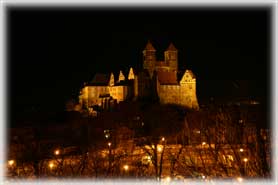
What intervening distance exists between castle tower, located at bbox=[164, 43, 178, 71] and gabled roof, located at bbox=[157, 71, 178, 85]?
1396 mm

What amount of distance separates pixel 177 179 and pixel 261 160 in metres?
3.39

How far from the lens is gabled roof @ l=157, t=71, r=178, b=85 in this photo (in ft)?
119

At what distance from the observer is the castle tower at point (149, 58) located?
38025 millimetres

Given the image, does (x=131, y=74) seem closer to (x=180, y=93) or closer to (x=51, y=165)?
(x=180, y=93)

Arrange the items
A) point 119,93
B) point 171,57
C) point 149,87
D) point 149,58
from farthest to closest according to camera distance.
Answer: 1. point 171,57
2. point 149,58
3. point 149,87
4. point 119,93

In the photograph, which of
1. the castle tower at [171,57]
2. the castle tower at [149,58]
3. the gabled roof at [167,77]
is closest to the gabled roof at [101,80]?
the castle tower at [149,58]

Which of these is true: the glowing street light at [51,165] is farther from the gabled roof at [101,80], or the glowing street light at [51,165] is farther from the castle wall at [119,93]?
the gabled roof at [101,80]

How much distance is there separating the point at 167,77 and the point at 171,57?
339cm

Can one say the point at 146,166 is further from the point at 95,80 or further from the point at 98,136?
the point at 95,80

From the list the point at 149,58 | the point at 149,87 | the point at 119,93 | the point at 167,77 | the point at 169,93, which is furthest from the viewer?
the point at 149,58

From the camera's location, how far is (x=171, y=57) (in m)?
39.5

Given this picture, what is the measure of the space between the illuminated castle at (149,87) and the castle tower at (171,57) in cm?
13

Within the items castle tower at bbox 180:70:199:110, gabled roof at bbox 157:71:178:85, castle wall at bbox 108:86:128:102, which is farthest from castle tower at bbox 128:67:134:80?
castle tower at bbox 180:70:199:110

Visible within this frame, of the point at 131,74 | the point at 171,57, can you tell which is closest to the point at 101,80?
the point at 131,74
